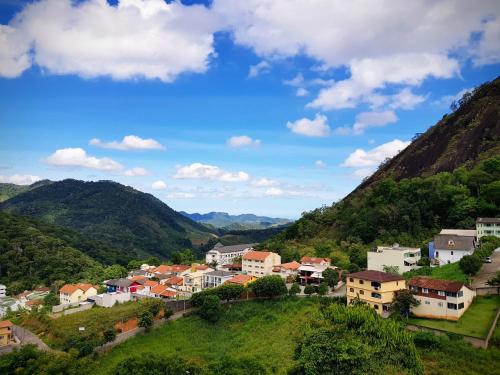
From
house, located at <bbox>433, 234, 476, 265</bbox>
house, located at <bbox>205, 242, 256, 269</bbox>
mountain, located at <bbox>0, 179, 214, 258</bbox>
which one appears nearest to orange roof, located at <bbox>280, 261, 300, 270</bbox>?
house, located at <bbox>433, 234, 476, 265</bbox>

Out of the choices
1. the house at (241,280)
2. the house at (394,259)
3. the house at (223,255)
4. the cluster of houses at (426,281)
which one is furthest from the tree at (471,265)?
the house at (223,255)

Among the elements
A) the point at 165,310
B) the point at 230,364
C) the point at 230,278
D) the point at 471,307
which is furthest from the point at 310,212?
the point at 230,364

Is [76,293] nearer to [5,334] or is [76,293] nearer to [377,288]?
[5,334]

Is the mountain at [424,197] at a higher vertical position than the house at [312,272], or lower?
higher

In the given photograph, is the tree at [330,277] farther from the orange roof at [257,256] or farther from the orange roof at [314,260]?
the orange roof at [257,256]

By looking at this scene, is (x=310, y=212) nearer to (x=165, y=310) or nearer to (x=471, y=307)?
(x=165, y=310)
